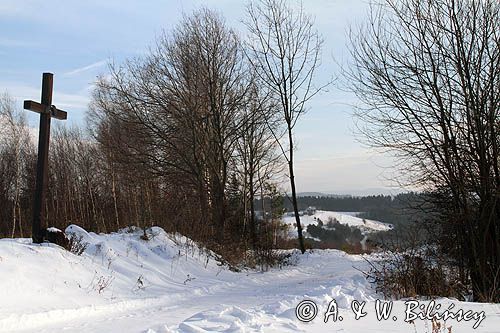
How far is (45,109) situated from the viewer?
1189 centimetres

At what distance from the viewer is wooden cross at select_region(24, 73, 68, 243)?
1146 centimetres

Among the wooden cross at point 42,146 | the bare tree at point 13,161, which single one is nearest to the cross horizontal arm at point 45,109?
the wooden cross at point 42,146

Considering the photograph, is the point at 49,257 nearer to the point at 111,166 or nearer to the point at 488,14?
the point at 488,14

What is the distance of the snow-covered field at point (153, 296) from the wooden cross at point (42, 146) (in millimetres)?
605

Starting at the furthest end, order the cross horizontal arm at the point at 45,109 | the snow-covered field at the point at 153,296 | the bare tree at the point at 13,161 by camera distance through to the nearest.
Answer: the bare tree at the point at 13,161 → the cross horizontal arm at the point at 45,109 → the snow-covered field at the point at 153,296

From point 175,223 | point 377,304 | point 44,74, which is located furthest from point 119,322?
point 175,223

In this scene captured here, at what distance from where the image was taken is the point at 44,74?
11945mm

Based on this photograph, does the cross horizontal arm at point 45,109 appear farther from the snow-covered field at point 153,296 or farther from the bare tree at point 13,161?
the bare tree at point 13,161

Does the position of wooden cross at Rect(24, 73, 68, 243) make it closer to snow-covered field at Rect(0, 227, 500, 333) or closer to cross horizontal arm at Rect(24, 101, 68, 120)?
cross horizontal arm at Rect(24, 101, 68, 120)

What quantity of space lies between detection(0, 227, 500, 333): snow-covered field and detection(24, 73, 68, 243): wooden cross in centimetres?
60

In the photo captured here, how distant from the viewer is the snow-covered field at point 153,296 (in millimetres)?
6258

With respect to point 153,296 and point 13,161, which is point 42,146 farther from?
point 13,161

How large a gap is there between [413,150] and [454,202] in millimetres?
1588

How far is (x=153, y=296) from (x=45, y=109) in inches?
204
